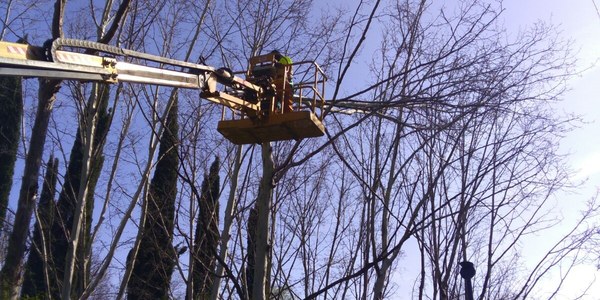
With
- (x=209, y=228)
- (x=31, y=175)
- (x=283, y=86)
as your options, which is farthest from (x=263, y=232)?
(x=209, y=228)

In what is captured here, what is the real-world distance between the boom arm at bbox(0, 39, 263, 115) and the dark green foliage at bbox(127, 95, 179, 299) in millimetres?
5872

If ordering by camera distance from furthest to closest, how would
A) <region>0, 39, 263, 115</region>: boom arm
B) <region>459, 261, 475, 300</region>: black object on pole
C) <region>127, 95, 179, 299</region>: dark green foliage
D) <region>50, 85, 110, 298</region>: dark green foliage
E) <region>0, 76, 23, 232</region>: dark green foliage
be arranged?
<region>0, 76, 23, 232</region>: dark green foliage → <region>127, 95, 179, 299</region>: dark green foliage → <region>50, 85, 110, 298</region>: dark green foliage → <region>459, 261, 475, 300</region>: black object on pole → <region>0, 39, 263, 115</region>: boom arm

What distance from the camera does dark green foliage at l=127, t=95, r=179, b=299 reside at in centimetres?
1502

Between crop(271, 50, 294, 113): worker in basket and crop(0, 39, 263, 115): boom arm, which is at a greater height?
crop(271, 50, 294, 113): worker in basket

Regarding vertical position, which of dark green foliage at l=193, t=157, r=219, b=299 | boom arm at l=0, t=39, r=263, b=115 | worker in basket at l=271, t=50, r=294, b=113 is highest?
dark green foliage at l=193, t=157, r=219, b=299

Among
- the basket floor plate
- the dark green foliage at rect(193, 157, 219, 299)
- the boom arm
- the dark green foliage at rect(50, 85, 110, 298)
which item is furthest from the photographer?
the dark green foliage at rect(193, 157, 219, 299)

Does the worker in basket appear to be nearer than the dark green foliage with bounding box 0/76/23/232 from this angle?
Yes

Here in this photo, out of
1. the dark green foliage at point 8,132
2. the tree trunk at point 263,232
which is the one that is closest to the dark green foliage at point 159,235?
the dark green foliage at point 8,132

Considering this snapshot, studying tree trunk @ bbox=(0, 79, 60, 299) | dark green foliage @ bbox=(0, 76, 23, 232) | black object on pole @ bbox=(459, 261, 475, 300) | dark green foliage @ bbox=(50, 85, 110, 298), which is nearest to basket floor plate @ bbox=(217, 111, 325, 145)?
black object on pole @ bbox=(459, 261, 475, 300)

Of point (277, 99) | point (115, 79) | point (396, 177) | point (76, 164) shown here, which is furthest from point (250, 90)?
point (76, 164)

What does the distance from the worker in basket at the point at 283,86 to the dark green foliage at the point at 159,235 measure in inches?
213

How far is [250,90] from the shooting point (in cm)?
908

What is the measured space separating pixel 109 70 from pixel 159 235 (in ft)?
31.3

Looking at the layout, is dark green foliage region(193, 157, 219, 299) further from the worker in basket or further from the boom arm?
the boom arm
